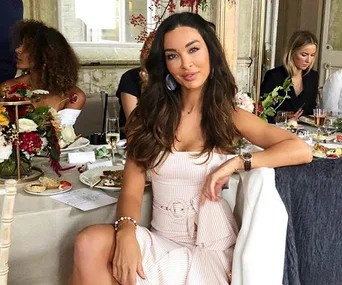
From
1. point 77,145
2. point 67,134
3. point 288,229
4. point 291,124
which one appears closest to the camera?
point 288,229

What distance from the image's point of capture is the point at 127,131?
54.5 inches

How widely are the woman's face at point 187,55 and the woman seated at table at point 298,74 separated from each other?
139cm

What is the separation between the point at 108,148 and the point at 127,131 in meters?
0.41

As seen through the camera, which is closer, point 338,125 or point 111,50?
point 338,125

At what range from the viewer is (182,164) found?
127 cm

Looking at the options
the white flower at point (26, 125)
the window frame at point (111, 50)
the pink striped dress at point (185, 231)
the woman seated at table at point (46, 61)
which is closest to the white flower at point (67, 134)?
the white flower at point (26, 125)

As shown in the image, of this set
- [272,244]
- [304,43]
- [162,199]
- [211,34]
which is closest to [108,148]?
[162,199]

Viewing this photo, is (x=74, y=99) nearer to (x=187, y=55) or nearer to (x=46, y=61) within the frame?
(x=46, y=61)

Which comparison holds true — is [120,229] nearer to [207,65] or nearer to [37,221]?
[37,221]

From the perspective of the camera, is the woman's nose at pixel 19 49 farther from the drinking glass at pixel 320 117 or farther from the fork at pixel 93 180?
the drinking glass at pixel 320 117

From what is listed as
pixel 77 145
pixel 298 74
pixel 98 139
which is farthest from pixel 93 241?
Answer: pixel 298 74

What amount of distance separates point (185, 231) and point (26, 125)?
52cm

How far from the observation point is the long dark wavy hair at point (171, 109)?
1298mm

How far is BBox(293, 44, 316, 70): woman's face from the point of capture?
275cm
